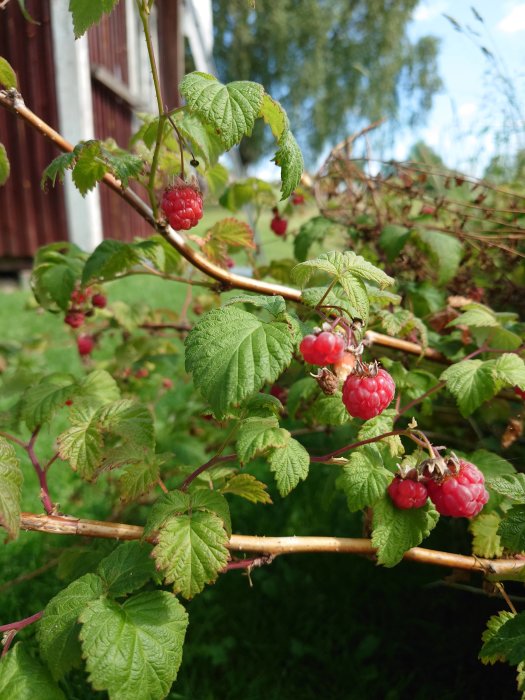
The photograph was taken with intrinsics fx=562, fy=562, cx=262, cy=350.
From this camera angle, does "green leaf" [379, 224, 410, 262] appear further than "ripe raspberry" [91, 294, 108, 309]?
No

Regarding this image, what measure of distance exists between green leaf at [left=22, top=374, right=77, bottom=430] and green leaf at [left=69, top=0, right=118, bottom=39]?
2.17ft

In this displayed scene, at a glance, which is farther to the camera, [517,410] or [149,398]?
[149,398]

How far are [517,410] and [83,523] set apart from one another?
1004mm

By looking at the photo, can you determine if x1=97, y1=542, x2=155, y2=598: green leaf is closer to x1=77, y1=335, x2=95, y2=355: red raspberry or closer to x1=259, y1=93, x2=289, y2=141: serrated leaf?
x1=259, y1=93, x2=289, y2=141: serrated leaf

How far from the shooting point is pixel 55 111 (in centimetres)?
581

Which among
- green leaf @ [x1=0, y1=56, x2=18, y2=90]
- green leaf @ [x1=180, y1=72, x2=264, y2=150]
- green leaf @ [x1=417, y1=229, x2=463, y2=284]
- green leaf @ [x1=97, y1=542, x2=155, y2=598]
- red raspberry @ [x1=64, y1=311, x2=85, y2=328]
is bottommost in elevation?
green leaf @ [x1=97, y1=542, x2=155, y2=598]

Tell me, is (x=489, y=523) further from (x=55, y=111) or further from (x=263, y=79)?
(x=263, y=79)

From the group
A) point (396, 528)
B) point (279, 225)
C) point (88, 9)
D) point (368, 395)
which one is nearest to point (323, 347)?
point (368, 395)

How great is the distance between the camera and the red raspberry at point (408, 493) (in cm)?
83

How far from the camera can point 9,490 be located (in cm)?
72

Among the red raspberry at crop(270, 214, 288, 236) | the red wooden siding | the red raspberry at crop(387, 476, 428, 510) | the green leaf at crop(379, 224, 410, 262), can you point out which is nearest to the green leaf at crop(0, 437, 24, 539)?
the red raspberry at crop(387, 476, 428, 510)

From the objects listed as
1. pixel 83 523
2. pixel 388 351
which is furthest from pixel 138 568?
pixel 388 351

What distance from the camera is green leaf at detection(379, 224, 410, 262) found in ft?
4.77

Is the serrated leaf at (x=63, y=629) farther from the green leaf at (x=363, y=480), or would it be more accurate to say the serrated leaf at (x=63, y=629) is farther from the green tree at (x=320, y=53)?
the green tree at (x=320, y=53)
